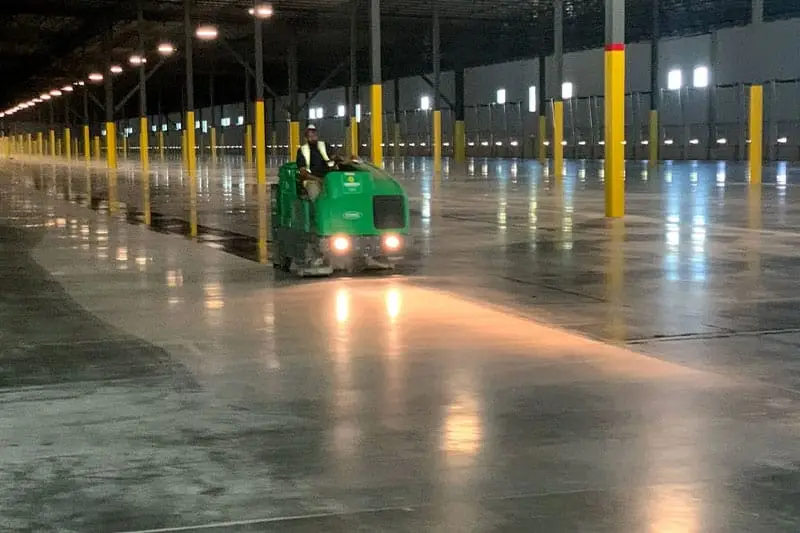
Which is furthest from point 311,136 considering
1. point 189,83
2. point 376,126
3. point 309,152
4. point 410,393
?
point 189,83

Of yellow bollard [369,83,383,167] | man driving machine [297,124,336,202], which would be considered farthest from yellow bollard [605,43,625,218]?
yellow bollard [369,83,383,167]

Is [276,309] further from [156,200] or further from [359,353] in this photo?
[156,200]

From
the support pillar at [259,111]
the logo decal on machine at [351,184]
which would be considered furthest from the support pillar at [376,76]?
the logo decal on machine at [351,184]

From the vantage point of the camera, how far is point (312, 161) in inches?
537

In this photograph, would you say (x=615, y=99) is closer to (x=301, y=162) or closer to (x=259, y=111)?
(x=301, y=162)

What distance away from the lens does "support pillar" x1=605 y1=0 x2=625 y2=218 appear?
2114 cm

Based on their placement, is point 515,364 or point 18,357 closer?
point 515,364

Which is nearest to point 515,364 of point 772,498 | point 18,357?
point 772,498

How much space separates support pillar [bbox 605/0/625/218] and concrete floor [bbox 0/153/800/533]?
5.71m

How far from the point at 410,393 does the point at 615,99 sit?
601 inches

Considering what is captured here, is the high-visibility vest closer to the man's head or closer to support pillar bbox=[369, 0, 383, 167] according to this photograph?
the man's head

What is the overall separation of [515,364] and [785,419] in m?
2.10

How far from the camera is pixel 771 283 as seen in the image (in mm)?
12133

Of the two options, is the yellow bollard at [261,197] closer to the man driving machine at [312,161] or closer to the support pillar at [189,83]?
the man driving machine at [312,161]
